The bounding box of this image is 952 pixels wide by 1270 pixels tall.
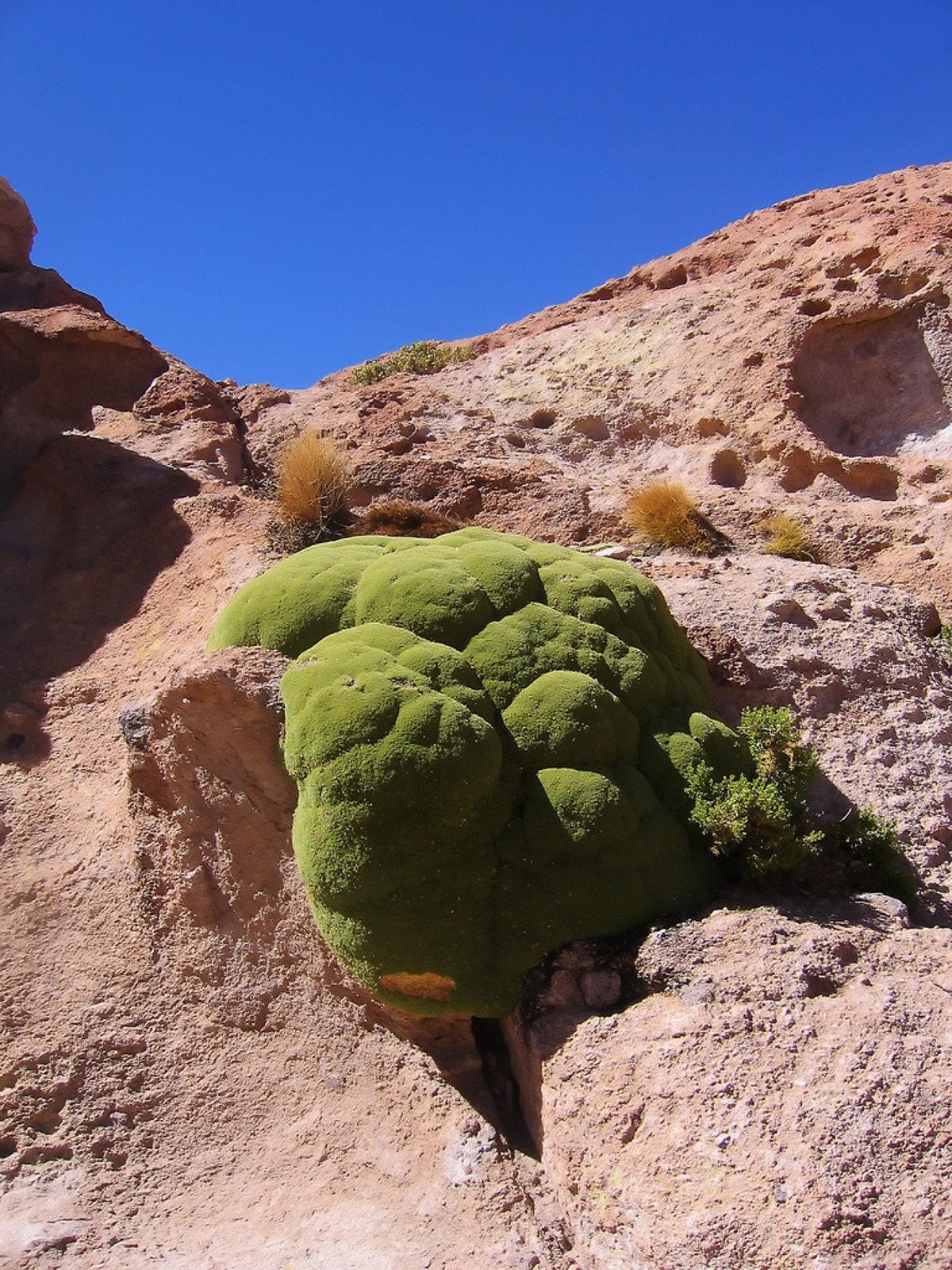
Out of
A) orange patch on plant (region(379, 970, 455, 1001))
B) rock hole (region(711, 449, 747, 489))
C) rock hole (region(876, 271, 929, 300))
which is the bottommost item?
orange patch on plant (region(379, 970, 455, 1001))

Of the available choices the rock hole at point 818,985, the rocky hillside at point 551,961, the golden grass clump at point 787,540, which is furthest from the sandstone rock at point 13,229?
the rock hole at point 818,985

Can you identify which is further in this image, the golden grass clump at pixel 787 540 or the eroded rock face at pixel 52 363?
the eroded rock face at pixel 52 363

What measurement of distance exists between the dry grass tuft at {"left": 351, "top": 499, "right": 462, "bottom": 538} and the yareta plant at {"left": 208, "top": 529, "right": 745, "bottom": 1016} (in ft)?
8.65

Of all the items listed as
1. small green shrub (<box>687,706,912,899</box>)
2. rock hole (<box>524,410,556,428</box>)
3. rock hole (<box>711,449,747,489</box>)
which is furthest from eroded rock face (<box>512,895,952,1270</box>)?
rock hole (<box>524,410,556,428</box>)

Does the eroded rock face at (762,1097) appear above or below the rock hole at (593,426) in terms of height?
below

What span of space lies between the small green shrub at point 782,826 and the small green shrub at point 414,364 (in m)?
7.09

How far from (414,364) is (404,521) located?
3.99 metres

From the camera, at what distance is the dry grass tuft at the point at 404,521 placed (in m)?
7.26

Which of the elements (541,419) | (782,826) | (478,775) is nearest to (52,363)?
(541,419)

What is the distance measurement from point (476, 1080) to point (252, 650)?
6.98 feet

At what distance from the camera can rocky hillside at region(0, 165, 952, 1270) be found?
123 inches

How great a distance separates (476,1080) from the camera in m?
4.11

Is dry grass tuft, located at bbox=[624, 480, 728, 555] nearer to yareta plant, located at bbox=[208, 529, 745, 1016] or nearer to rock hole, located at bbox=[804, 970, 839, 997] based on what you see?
yareta plant, located at bbox=[208, 529, 745, 1016]

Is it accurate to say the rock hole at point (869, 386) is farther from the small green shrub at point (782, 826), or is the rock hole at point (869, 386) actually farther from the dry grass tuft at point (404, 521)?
the small green shrub at point (782, 826)
